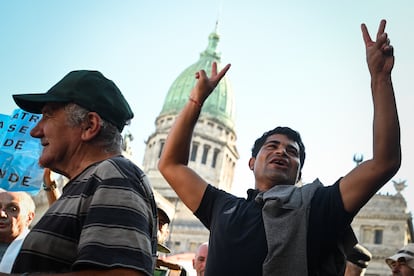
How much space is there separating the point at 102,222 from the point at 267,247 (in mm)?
1077

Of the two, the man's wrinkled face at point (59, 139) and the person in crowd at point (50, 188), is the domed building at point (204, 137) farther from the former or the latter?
the man's wrinkled face at point (59, 139)

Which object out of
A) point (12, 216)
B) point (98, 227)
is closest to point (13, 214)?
point (12, 216)

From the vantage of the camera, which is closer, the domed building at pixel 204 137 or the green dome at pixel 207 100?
the domed building at pixel 204 137

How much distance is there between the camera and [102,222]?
1785mm

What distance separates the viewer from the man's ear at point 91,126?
2.14 meters

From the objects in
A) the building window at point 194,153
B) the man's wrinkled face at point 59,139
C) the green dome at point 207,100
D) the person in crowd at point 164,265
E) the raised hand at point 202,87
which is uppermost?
the green dome at point 207,100

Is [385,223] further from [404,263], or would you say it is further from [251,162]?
[251,162]

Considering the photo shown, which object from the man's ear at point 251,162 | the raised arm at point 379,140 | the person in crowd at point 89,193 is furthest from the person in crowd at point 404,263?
the person in crowd at point 89,193

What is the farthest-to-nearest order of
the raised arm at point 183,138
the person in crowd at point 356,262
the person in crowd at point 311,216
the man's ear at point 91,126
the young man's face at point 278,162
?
the person in crowd at point 356,262, the raised arm at point 183,138, the young man's face at point 278,162, the person in crowd at point 311,216, the man's ear at point 91,126

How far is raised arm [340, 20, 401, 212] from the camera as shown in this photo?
2.61 m

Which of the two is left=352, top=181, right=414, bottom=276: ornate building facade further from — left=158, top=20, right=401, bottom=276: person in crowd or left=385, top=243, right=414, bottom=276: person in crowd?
left=158, top=20, right=401, bottom=276: person in crowd

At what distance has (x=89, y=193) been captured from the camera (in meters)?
1.91

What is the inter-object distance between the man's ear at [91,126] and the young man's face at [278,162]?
48.9 inches

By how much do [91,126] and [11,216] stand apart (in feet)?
8.94
